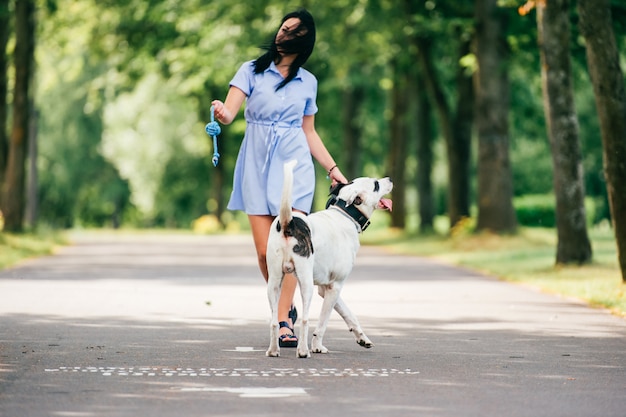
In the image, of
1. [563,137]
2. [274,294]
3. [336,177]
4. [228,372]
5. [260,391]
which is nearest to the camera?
[260,391]

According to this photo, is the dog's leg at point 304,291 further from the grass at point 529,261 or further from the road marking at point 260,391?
the grass at point 529,261

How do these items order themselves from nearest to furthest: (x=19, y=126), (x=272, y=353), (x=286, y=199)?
(x=286, y=199), (x=272, y=353), (x=19, y=126)

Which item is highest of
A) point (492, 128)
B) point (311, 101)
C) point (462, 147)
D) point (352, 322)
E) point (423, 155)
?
point (492, 128)

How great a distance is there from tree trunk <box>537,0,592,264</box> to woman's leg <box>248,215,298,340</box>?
420 inches

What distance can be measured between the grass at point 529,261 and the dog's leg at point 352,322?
13.2 feet

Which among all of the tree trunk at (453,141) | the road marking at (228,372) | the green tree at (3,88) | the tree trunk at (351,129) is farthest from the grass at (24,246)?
the tree trunk at (351,129)

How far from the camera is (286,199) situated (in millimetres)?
8812

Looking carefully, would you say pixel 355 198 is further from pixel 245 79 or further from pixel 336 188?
pixel 245 79

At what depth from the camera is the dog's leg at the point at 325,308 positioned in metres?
9.37

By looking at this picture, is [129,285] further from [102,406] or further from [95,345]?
[102,406]

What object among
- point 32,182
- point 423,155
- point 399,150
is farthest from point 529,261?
point 32,182

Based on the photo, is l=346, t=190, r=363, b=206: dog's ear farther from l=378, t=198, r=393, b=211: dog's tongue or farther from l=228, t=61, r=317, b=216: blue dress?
l=228, t=61, r=317, b=216: blue dress

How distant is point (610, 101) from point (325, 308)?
7.48 m

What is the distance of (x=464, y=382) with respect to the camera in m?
8.16
